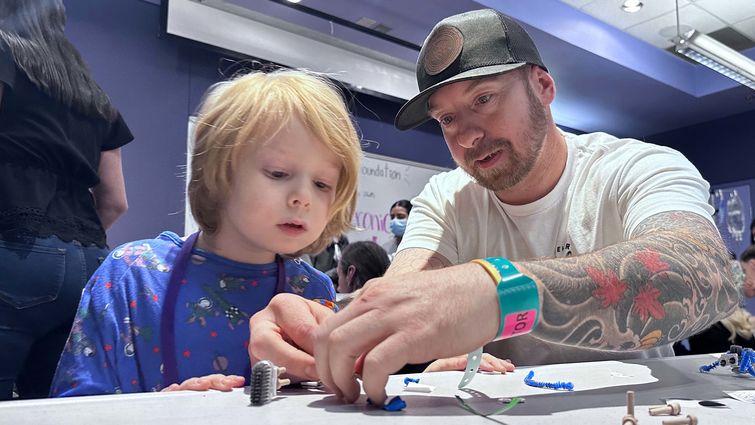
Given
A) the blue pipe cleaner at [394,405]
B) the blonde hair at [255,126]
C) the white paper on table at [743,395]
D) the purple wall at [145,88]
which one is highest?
the purple wall at [145,88]

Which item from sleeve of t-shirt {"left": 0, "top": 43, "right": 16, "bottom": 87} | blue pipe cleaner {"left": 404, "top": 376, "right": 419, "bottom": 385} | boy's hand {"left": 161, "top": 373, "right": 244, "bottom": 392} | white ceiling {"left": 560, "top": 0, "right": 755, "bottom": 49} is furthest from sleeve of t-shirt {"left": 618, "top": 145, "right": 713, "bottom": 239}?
white ceiling {"left": 560, "top": 0, "right": 755, "bottom": 49}

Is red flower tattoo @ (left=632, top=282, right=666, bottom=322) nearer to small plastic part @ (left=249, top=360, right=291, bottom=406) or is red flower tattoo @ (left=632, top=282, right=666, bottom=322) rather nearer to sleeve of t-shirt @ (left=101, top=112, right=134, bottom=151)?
small plastic part @ (left=249, top=360, right=291, bottom=406)

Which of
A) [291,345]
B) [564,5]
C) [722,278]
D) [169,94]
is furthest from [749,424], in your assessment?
[564,5]

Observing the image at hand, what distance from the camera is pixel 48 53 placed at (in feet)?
3.81

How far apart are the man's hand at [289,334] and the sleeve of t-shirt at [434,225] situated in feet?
2.24

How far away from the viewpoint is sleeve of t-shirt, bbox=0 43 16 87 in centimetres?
108

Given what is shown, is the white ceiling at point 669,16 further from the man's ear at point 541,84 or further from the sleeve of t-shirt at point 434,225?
the sleeve of t-shirt at point 434,225

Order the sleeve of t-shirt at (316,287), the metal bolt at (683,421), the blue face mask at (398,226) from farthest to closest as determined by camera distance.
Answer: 1. the blue face mask at (398,226)
2. the sleeve of t-shirt at (316,287)
3. the metal bolt at (683,421)

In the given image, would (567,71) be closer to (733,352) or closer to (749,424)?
(733,352)

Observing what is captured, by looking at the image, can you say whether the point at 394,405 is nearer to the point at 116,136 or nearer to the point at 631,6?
the point at 116,136

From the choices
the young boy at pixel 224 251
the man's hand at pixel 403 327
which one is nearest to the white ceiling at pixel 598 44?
the young boy at pixel 224 251

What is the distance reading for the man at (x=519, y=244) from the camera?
566 millimetres

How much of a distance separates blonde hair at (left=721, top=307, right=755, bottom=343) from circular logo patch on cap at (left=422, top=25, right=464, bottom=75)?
2.60 metres

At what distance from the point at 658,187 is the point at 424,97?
56cm
